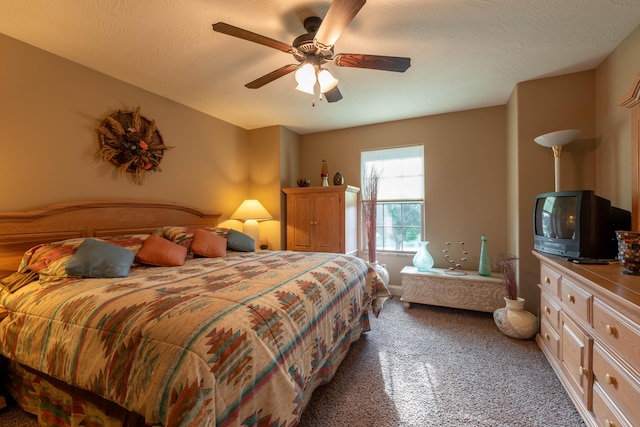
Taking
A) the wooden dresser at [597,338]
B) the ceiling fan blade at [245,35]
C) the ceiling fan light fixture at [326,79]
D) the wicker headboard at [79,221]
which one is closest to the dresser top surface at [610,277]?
the wooden dresser at [597,338]

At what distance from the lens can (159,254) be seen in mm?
2188

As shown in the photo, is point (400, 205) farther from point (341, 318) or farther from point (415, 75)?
point (341, 318)

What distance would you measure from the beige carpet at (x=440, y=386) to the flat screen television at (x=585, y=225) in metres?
0.96

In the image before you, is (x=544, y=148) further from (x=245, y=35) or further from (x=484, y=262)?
(x=245, y=35)

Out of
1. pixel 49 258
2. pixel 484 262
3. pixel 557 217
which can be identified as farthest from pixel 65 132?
pixel 484 262

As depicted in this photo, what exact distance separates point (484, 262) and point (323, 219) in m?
2.09

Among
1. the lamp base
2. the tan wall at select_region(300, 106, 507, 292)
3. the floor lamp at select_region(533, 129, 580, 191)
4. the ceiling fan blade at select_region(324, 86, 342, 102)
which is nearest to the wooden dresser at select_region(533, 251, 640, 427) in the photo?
the floor lamp at select_region(533, 129, 580, 191)

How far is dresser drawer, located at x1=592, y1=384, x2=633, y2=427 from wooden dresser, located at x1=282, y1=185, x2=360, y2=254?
2.59 m

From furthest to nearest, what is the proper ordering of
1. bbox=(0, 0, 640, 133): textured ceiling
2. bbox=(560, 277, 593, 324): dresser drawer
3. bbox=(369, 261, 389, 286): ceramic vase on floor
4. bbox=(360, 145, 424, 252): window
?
bbox=(360, 145, 424, 252): window < bbox=(369, 261, 389, 286): ceramic vase on floor < bbox=(0, 0, 640, 133): textured ceiling < bbox=(560, 277, 593, 324): dresser drawer

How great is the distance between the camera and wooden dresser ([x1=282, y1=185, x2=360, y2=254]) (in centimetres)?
370

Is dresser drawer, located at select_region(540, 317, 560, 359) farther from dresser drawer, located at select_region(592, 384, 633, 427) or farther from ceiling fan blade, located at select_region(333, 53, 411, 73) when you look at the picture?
ceiling fan blade, located at select_region(333, 53, 411, 73)

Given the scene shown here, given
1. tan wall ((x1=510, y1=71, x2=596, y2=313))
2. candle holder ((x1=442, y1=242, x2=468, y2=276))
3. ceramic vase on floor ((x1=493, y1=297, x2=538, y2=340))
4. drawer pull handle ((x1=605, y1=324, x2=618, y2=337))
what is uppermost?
tan wall ((x1=510, y1=71, x2=596, y2=313))

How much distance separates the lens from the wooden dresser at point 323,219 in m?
3.70

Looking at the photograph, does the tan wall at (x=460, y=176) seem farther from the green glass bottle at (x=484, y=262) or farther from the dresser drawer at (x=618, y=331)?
A: the dresser drawer at (x=618, y=331)
